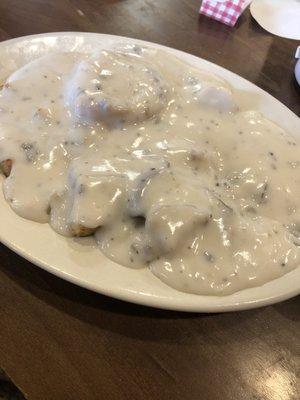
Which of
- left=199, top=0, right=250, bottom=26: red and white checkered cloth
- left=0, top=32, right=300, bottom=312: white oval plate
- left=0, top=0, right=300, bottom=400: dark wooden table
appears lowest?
left=0, top=0, right=300, bottom=400: dark wooden table

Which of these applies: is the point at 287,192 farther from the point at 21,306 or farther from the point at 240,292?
the point at 21,306

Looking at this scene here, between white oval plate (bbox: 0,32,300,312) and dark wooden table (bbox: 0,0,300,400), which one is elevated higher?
white oval plate (bbox: 0,32,300,312)

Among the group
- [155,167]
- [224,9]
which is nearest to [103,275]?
[155,167]

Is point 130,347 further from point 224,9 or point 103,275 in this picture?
point 224,9

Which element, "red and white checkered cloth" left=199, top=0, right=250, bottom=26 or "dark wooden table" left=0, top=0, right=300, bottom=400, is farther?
"red and white checkered cloth" left=199, top=0, right=250, bottom=26

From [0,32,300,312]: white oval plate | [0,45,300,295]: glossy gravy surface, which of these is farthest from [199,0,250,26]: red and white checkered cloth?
[0,32,300,312]: white oval plate

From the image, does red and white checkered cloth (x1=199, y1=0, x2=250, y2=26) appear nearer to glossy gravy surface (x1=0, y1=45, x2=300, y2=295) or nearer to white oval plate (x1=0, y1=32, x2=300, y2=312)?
glossy gravy surface (x1=0, y1=45, x2=300, y2=295)

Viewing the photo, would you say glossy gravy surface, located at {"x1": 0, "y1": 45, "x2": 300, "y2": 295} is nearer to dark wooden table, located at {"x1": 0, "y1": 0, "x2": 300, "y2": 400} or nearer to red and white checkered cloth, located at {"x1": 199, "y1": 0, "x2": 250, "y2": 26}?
dark wooden table, located at {"x1": 0, "y1": 0, "x2": 300, "y2": 400}

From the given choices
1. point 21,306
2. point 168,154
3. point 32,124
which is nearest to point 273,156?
point 168,154
